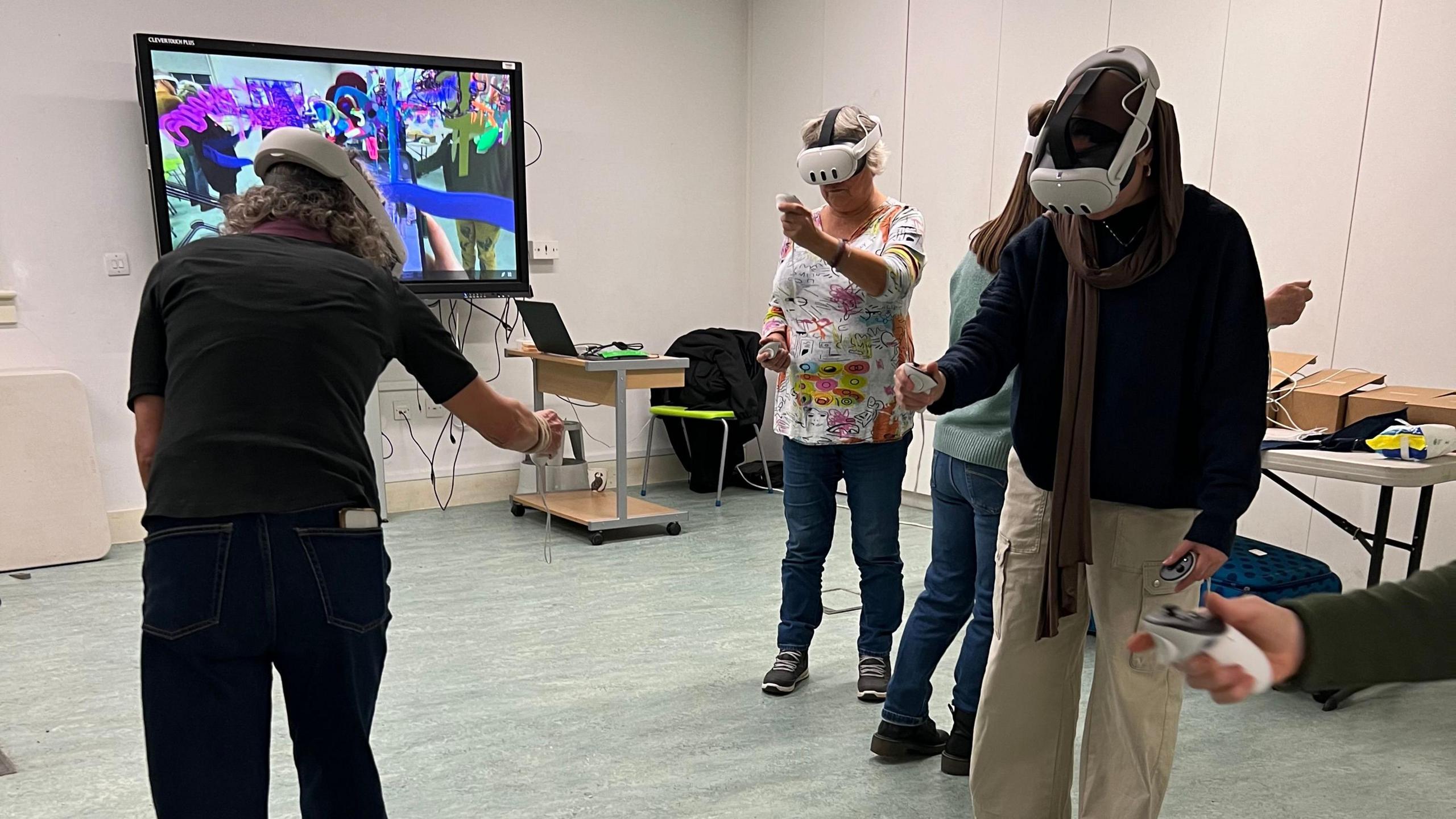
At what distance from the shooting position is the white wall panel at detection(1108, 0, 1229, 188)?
3.56 metres

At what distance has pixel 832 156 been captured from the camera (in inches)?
91.0

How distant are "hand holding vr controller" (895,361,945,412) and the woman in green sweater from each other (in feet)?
1.38

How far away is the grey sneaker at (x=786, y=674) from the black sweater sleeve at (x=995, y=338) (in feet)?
4.17

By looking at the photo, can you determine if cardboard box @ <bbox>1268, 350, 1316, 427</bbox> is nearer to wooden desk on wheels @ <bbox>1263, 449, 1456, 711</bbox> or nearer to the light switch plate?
wooden desk on wheels @ <bbox>1263, 449, 1456, 711</bbox>

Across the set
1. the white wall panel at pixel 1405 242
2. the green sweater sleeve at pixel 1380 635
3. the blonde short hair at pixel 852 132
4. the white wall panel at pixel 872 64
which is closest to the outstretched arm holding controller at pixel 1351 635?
the green sweater sleeve at pixel 1380 635

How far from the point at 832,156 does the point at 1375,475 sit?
147 centimetres

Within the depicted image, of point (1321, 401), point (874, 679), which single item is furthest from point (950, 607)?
point (1321, 401)

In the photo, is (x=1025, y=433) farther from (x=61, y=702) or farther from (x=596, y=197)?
(x=596, y=197)

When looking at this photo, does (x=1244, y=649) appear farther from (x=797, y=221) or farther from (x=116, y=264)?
(x=116, y=264)

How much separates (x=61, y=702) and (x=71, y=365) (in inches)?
80.2

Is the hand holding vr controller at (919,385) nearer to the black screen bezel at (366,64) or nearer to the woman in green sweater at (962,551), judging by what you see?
the woman in green sweater at (962,551)

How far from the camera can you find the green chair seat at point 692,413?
194 inches

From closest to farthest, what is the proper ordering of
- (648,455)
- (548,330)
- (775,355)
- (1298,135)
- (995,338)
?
(995,338) < (775,355) < (1298,135) < (548,330) < (648,455)

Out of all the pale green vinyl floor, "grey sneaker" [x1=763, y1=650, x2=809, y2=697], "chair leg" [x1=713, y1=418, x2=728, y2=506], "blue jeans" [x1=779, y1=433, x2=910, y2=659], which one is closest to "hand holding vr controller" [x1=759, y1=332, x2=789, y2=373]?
"blue jeans" [x1=779, y1=433, x2=910, y2=659]
